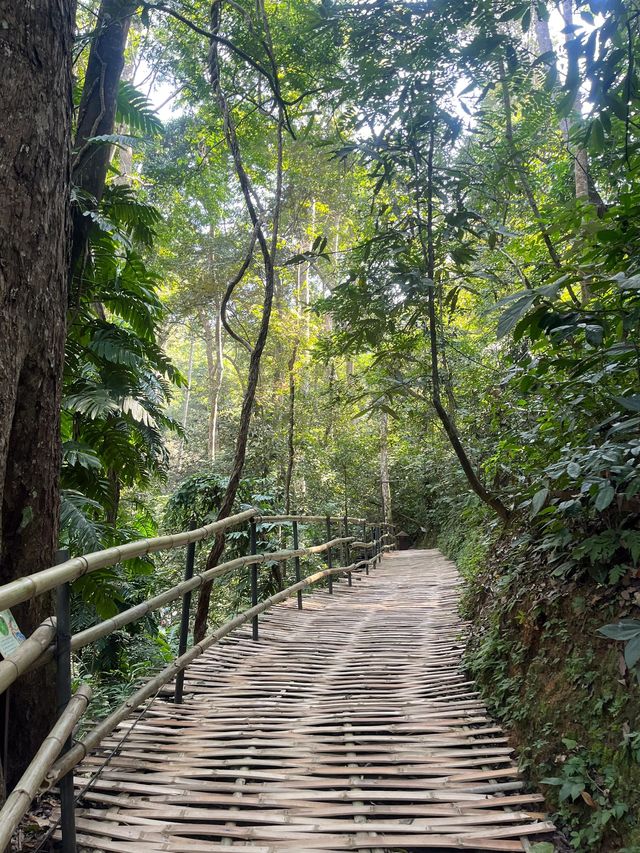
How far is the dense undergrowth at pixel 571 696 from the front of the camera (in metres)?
1.59

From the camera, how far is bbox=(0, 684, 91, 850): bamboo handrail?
111 cm

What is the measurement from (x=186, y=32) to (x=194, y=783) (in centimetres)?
612

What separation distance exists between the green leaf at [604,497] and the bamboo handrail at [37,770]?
158 cm

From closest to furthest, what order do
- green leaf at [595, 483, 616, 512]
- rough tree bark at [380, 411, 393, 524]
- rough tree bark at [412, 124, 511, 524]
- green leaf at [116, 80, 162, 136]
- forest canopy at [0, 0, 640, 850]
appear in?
green leaf at [595, 483, 616, 512]
forest canopy at [0, 0, 640, 850]
rough tree bark at [412, 124, 511, 524]
green leaf at [116, 80, 162, 136]
rough tree bark at [380, 411, 393, 524]

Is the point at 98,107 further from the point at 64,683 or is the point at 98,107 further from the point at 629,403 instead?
the point at 629,403

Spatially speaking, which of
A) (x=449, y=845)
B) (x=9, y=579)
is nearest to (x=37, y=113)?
(x=9, y=579)

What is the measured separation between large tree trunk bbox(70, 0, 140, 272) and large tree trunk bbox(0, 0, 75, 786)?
155 cm

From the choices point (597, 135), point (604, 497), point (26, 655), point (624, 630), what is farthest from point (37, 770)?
point (597, 135)

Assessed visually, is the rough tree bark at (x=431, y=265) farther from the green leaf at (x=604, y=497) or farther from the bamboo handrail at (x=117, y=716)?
the green leaf at (x=604, y=497)

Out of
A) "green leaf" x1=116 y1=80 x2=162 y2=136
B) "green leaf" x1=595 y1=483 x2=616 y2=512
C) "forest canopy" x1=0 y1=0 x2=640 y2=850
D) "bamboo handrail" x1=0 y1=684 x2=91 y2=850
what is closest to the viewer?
"bamboo handrail" x1=0 y1=684 x2=91 y2=850

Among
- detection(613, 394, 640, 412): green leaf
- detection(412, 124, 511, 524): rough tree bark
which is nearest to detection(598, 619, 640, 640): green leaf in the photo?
detection(613, 394, 640, 412): green leaf

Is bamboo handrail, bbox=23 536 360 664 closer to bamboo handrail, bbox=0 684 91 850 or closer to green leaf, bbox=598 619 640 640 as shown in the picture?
bamboo handrail, bbox=0 684 91 850

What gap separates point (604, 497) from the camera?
5.72 feet

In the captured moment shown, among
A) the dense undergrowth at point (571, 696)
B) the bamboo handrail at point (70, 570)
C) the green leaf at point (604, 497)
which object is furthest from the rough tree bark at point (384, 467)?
the green leaf at point (604, 497)
